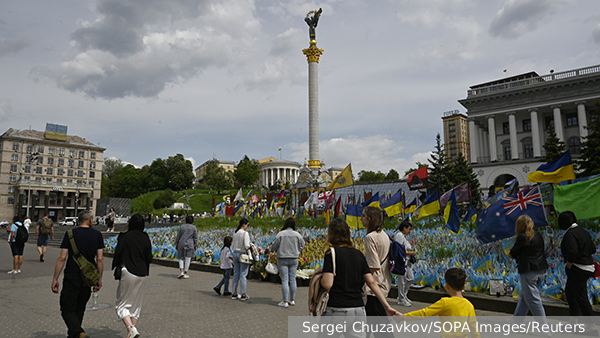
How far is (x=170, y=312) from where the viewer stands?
7.68 meters

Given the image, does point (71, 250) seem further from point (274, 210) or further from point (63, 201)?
point (63, 201)

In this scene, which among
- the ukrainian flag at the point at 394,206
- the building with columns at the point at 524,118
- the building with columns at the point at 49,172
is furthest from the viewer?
the building with columns at the point at 49,172

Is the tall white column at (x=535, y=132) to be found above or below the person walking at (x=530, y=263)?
above

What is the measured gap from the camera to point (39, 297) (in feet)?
29.8

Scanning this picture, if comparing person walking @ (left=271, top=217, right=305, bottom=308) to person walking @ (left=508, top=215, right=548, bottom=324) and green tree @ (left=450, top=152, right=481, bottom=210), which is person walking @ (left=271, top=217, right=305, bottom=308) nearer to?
person walking @ (left=508, top=215, right=548, bottom=324)

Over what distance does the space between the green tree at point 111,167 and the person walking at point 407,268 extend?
139125 millimetres

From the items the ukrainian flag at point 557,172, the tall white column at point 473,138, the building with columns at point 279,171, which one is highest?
the building with columns at point 279,171

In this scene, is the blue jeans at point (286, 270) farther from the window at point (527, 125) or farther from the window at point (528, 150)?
the window at point (527, 125)

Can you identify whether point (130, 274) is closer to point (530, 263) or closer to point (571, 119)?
point (530, 263)

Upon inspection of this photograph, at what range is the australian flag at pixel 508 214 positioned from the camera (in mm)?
9461

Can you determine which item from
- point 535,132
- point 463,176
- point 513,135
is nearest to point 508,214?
point 463,176

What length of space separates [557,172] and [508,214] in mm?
2461

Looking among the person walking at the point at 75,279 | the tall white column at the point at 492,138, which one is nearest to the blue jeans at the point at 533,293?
the person walking at the point at 75,279

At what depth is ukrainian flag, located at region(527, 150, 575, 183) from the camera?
10.7 m
